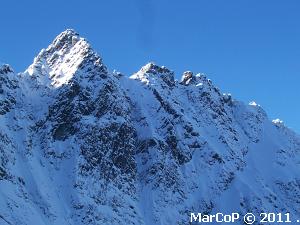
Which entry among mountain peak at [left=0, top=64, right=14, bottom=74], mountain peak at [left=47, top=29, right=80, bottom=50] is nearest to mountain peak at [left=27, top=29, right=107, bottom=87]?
mountain peak at [left=47, top=29, right=80, bottom=50]

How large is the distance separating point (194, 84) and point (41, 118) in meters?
49.9

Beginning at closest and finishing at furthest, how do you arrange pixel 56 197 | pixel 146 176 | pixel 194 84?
pixel 56 197
pixel 146 176
pixel 194 84

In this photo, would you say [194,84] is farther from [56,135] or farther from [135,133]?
[56,135]

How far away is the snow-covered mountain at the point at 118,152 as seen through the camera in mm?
92312

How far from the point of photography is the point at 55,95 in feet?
357

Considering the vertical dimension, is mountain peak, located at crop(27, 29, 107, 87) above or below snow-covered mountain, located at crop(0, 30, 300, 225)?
above

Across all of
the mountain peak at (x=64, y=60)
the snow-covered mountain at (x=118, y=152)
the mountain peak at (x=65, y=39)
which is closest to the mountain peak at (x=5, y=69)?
the snow-covered mountain at (x=118, y=152)

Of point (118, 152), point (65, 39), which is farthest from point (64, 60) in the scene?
point (118, 152)

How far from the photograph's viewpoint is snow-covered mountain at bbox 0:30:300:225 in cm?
9231

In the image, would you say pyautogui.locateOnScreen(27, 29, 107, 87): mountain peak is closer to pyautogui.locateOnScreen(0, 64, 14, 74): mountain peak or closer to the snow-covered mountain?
the snow-covered mountain

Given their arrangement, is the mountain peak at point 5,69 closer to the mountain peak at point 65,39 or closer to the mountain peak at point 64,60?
the mountain peak at point 64,60

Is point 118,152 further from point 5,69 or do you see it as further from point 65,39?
point 65,39

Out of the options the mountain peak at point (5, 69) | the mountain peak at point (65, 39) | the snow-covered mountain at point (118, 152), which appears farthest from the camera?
the mountain peak at point (65, 39)

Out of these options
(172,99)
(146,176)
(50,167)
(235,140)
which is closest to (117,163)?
(146,176)
